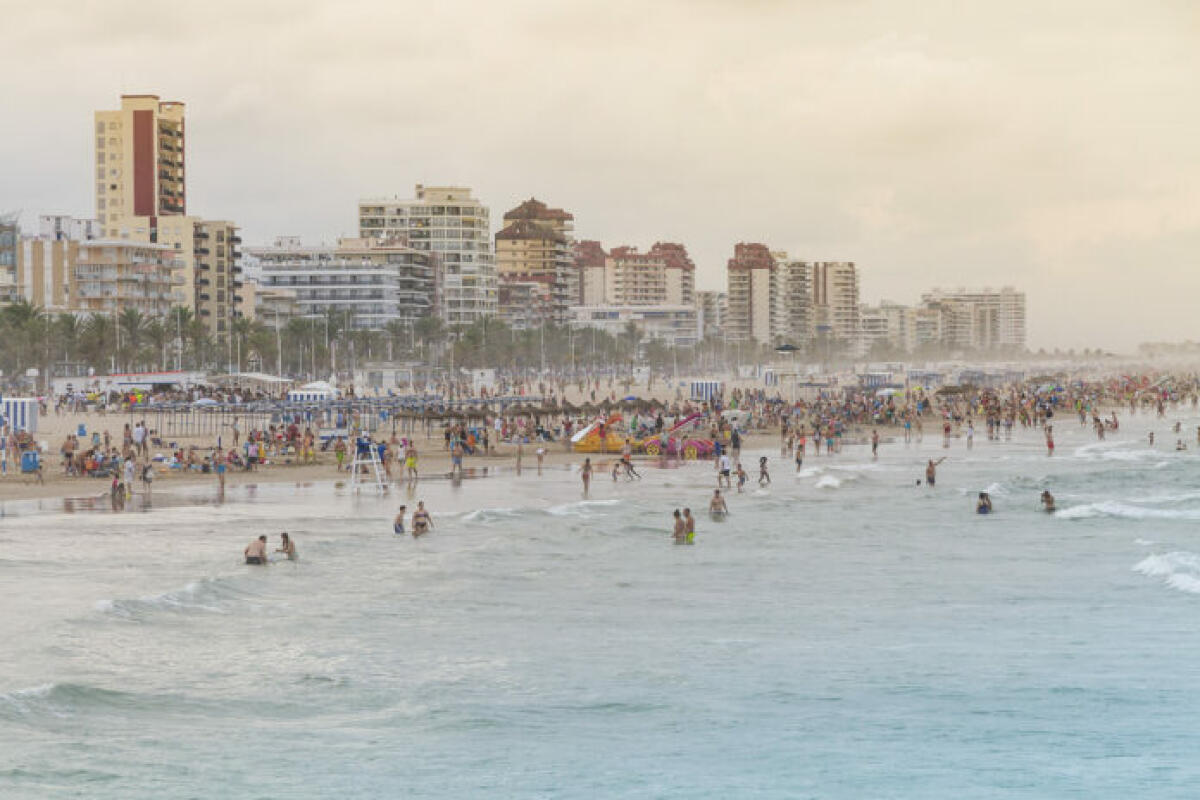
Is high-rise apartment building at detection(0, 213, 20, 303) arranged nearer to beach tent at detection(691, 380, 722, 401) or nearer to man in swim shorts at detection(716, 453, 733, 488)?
beach tent at detection(691, 380, 722, 401)

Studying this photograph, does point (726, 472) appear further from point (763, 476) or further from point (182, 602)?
point (182, 602)

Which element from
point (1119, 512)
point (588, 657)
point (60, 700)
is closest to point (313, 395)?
point (1119, 512)

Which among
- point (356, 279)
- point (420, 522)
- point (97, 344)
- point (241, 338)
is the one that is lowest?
point (420, 522)

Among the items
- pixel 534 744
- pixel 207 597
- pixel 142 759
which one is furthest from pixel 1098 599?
pixel 142 759

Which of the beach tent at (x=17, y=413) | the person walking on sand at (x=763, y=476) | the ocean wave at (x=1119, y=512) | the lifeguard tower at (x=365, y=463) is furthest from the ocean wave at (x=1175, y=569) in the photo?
the beach tent at (x=17, y=413)

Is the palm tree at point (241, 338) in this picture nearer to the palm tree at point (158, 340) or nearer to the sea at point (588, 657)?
the palm tree at point (158, 340)
